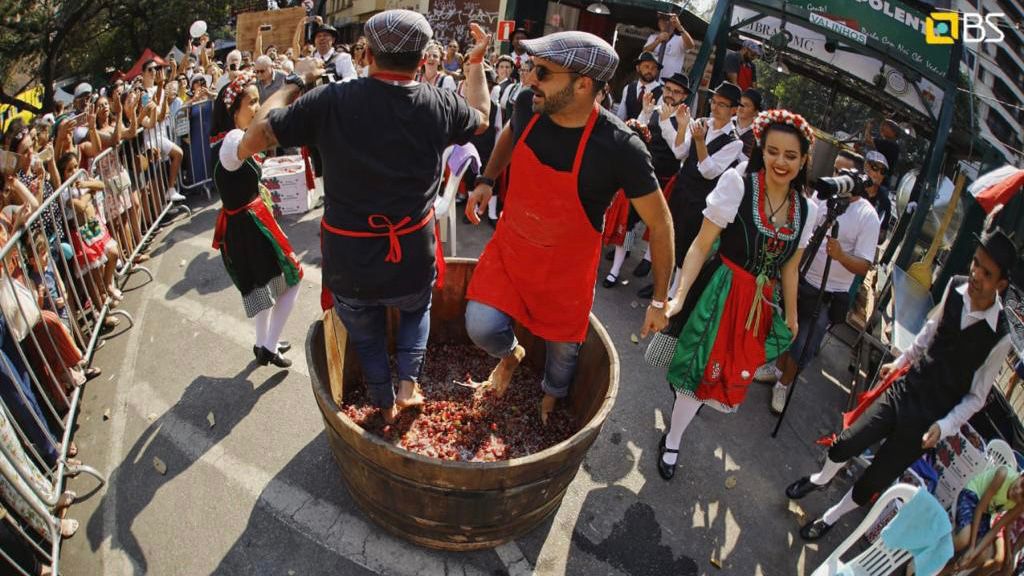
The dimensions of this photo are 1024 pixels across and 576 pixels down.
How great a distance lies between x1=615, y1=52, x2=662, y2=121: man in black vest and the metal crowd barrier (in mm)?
5702

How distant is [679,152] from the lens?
543cm

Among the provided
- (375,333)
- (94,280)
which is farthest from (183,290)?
(375,333)

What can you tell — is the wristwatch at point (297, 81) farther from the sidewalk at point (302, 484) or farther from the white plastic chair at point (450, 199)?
the white plastic chair at point (450, 199)

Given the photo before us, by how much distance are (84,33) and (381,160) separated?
27.2m

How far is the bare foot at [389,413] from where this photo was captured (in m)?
3.44

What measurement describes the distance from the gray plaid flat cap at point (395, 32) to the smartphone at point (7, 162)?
311 centimetres

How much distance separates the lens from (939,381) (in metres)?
3.19

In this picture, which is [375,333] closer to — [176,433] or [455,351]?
[455,351]

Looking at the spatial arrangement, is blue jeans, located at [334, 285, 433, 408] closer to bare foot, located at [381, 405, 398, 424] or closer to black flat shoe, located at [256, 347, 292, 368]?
bare foot, located at [381, 405, 398, 424]

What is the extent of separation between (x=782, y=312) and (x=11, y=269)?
482 centimetres

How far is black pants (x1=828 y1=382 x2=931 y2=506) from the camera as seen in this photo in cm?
329

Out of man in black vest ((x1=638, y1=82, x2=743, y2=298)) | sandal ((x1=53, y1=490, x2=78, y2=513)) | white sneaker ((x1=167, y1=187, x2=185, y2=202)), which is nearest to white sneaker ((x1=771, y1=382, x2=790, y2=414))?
man in black vest ((x1=638, y1=82, x2=743, y2=298))

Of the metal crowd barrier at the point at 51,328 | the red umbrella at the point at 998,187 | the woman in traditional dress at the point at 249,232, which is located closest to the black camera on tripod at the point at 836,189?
the red umbrella at the point at 998,187

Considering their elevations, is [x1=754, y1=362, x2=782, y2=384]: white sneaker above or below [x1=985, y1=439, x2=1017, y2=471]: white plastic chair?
below
